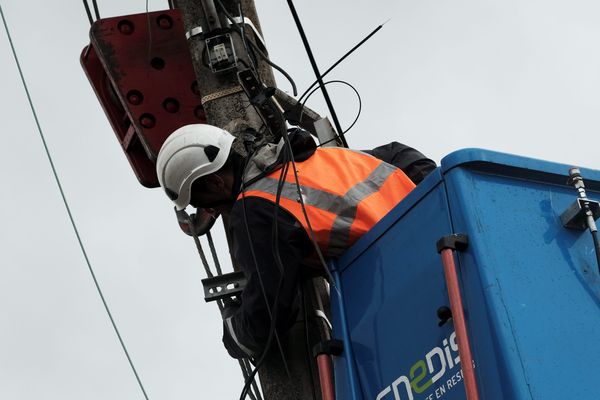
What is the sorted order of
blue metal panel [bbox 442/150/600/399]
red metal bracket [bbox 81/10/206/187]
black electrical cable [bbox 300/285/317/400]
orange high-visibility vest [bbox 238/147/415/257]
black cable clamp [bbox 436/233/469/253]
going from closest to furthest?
1. blue metal panel [bbox 442/150/600/399]
2. black cable clamp [bbox 436/233/469/253]
3. orange high-visibility vest [bbox 238/147/415/257]
4. black electrical cable [bbox 300/285/317/400]
5. red metal bracket [bbox 81/10/206/187]

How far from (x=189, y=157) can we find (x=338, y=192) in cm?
92

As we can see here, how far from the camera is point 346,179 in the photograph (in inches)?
199

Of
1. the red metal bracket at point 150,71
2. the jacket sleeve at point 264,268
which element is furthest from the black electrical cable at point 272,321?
the red metal bracket at point 150,71

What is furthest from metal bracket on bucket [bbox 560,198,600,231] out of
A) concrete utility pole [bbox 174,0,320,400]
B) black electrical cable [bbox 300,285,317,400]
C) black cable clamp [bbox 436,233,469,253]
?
concrete utility pole [bbox 174,0,320,400]

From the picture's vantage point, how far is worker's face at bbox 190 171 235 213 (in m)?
5.58

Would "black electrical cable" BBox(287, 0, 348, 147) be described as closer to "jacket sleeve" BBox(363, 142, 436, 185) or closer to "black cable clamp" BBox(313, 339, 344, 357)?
"jacket sleeve" BBox(363, 142, 436, 185)

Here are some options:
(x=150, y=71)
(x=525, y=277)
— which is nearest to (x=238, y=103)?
(x=150, y=71)

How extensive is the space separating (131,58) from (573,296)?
10.2 ft

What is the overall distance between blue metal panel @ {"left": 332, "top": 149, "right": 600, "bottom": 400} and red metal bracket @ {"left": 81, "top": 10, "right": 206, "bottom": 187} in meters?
2.05

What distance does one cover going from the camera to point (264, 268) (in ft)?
16.3

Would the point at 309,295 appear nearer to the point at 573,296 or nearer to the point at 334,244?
the point at 334,244

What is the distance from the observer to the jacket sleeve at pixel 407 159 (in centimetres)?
561

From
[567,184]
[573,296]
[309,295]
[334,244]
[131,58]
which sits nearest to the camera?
[573,296]

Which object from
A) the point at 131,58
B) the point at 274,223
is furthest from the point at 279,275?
the point at 131,58
